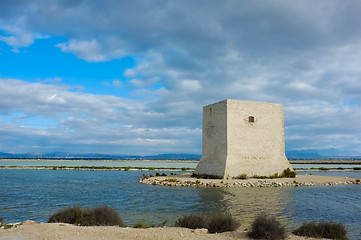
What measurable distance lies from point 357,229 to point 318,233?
109 inches

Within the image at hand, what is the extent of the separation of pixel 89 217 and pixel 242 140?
1740 cm

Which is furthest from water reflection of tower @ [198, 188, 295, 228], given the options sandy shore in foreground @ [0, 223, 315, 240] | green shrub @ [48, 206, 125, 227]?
green shrub @ [48, 206, 125, 227]

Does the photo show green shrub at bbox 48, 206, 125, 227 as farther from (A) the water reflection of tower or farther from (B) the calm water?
(A) the water reflection of tower

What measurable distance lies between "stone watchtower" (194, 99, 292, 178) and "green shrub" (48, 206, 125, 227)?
592 inches

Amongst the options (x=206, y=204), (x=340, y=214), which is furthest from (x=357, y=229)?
(x=206, y=204)

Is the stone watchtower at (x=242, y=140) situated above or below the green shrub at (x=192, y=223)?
above

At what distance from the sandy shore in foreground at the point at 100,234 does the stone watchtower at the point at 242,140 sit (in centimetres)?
1574

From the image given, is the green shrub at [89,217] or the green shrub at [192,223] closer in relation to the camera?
the green shrub at [192,223]

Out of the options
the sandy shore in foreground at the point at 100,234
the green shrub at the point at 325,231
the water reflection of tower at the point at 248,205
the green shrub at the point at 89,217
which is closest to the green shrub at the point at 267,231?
the sandy shore in foreground at the point at 100,234

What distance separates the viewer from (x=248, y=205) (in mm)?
13492

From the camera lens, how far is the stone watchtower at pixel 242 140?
23.8 meters

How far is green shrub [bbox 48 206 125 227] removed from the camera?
8938 mm

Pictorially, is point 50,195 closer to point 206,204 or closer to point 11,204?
point 11,204

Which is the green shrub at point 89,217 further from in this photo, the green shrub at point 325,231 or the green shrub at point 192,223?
the green shrub at point 325,231
